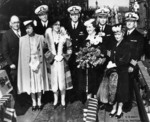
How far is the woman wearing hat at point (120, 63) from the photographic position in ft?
17.0

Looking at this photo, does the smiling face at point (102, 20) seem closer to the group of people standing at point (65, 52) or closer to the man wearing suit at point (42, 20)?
the group of people standing at point (65, 52)

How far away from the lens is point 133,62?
533 cm

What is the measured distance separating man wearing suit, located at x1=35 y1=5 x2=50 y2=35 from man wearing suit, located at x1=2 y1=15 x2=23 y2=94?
0.43 m

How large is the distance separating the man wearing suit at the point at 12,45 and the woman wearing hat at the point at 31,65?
0.18m

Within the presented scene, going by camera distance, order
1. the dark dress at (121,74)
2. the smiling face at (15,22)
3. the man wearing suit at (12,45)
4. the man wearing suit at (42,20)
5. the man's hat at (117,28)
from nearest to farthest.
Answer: the man's hat at (117,28) < the dark dress at (121,74) < the smiling face at (15,22) < the man wearing suit at (12,45) < the man wearing suit at (42,20)

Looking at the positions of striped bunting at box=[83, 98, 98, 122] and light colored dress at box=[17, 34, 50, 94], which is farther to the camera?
light colored dress at box=[17, 34, 50, 94]

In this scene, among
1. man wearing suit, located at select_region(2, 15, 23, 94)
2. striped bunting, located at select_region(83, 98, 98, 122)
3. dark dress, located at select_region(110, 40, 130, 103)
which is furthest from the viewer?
man wearing suit, located at select_region(2, 15, 23, 94)

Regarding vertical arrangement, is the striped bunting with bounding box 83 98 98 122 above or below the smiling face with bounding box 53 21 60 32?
below

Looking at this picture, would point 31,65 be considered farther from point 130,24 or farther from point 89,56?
point 130,24

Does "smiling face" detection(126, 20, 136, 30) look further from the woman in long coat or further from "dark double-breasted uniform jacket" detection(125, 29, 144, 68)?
the woman in long coat

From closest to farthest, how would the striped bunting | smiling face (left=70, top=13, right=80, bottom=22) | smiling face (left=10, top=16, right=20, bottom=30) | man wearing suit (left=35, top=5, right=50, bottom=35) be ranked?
the striped bunting, smiling face (left=10, top=16, right=20, bottom=30), man wearing suit (left=35, top=5, right=50, bottom=35), smiling face (left=70, top=13, right=80, bottom=22)

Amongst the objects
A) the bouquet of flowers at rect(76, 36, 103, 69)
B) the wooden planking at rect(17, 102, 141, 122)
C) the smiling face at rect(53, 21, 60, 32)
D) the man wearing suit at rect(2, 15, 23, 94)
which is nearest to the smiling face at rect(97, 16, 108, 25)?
the bouquet of flowers at rect(76, 36, 103, 69)

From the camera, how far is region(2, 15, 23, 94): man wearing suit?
17.8ft

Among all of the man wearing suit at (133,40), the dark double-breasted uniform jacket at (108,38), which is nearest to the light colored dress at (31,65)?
the dark double-breasted uniform jacket at (108,38)
